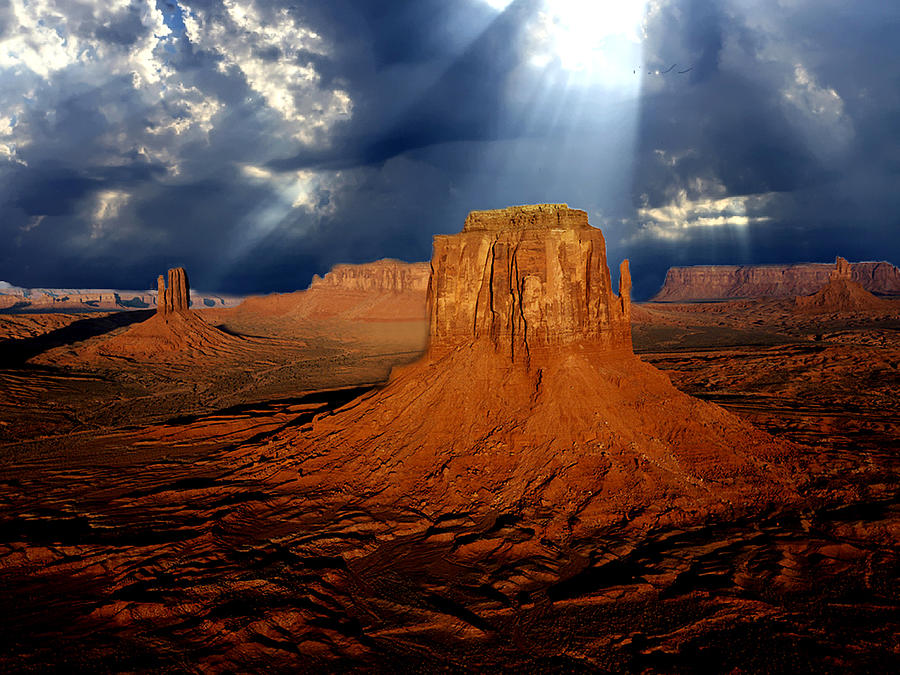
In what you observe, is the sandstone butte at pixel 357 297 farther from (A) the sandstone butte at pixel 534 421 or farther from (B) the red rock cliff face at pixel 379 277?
(A) the sandstone butte at pixel 534 421

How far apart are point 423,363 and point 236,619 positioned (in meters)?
15.5

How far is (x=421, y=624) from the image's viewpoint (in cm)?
1069

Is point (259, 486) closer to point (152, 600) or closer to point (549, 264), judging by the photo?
point (152, 600)

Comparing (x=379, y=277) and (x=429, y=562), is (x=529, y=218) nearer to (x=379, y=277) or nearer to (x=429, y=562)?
(x=429, y=562)

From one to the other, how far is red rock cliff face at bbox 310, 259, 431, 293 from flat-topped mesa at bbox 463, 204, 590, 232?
111649 mm

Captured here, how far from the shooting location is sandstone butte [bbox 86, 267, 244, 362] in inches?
2648

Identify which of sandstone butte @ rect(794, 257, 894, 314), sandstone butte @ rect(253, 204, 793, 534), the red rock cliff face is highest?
the red rock cliff face

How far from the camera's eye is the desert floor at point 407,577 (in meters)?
9.41

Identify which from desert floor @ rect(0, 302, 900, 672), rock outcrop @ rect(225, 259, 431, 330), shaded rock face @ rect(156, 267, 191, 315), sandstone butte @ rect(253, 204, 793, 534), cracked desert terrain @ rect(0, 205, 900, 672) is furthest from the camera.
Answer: rock outcrop @ rect(225, 259, 431, 330)

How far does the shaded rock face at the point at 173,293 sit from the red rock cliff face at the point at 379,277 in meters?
65.9

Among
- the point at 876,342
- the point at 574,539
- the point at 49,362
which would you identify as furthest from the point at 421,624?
the point at 876,342

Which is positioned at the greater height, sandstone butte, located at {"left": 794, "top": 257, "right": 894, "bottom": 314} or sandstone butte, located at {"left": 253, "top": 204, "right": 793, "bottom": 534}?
sandstone butte, located at {"left": 794, "top": 257, "right": 894, "bottom": 314}

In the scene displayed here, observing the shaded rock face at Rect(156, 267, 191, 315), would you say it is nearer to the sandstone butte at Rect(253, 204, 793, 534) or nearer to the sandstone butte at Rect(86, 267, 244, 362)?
the sandstone butte at Rect(86, 267, 244, 362)

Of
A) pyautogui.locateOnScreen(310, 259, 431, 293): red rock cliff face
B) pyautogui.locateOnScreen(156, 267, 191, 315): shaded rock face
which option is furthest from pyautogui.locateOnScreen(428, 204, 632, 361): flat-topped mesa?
pyautogui.locateOnScreen(310, 259, 431, 293): red rock cliff face
